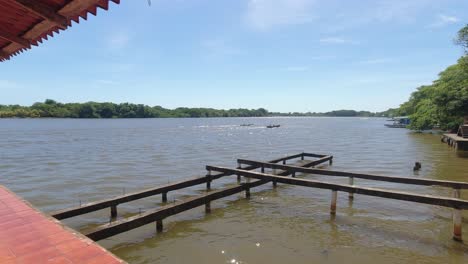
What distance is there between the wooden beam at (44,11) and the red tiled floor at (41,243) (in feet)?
11.4

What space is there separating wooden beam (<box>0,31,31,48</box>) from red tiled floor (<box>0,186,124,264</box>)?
337cm

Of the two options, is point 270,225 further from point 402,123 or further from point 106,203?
point 402,123

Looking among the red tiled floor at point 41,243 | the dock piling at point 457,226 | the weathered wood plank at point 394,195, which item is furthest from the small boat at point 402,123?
the red tiled floor at point 41,243

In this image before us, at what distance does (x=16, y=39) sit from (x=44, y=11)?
1.46m

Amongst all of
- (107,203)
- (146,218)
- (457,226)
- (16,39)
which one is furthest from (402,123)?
(16,39)

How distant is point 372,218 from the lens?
34.3ft

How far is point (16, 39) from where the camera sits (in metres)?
4.66

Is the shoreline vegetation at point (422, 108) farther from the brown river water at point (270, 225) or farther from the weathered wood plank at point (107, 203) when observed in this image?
the weathered wood plank at point (107, 203)

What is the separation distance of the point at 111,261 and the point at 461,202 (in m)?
8.49

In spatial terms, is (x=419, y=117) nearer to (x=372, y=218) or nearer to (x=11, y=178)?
(x=372, y=218)

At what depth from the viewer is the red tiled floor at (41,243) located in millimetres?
4793

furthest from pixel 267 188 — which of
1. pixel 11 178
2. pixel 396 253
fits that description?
pixel 11 178

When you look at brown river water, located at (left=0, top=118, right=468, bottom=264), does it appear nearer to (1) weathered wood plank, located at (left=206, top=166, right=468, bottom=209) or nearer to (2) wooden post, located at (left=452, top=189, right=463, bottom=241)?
(2) wooden post, located at (left=452, top=189, right=463, bottom=241)

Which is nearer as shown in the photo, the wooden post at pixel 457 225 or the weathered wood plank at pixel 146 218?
the weathered wood plank at pixel 146 218
